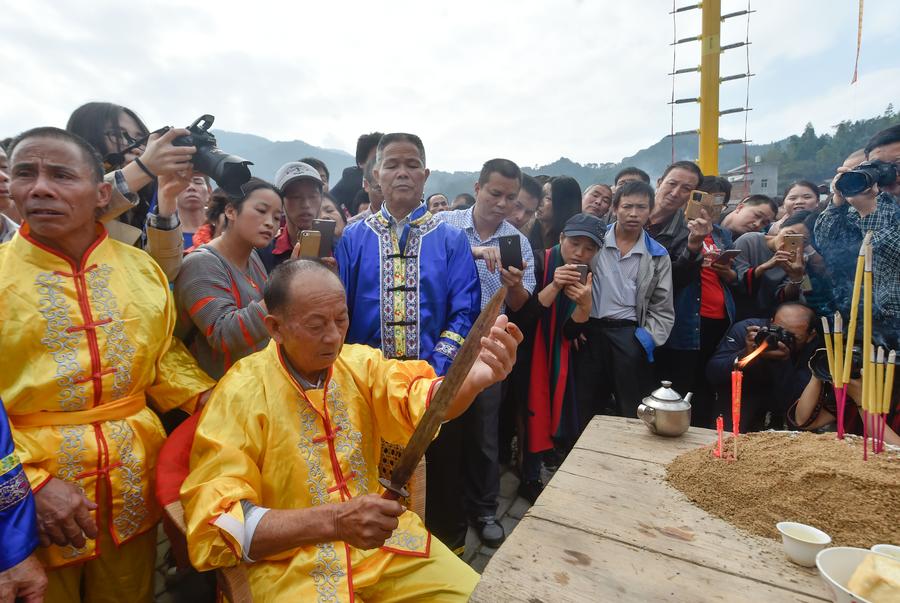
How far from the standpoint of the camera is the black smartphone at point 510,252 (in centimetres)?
275

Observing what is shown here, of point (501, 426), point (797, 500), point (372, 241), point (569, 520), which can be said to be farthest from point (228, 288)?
point (501, 426)

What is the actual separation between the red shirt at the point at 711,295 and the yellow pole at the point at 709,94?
28.6 ft

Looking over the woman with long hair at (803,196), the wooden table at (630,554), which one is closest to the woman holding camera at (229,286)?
the wooden table at (630,554)

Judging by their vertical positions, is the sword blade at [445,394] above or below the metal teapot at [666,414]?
above

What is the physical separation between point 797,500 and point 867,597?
0.50 m

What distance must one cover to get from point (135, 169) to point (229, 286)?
0.62 metres

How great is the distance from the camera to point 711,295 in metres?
3.83

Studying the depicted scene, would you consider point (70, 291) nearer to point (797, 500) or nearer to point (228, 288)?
point (228, 288)

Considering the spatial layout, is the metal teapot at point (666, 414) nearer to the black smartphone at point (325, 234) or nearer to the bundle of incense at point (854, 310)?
the bundle of incense at point (854, 310)

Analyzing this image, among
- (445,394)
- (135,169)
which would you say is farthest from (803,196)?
(135,169)

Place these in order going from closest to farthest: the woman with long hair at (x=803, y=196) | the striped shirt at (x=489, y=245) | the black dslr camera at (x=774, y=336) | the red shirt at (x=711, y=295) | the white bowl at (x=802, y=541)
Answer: the white bowl at (x=802, y=541) < the black dslr camera at (x=774, y=336) < the striped shirt at (x=489, y=245) < the red shirt at (x=711, y=295) < the woman with long hair at (x=803, y=196)

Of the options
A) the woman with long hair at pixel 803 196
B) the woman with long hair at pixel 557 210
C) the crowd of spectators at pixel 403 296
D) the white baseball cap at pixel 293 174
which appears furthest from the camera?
the woman with long hair at pixel 803 196

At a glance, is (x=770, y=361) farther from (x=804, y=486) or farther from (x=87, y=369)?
(x=87, y=369)

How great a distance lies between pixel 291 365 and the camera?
5.87ft
